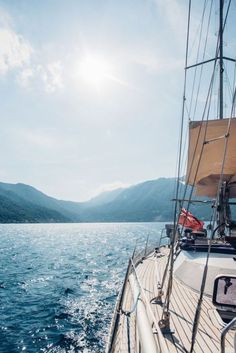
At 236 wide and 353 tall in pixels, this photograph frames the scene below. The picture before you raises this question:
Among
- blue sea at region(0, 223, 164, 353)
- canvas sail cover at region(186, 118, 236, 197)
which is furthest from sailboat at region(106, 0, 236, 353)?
blue sea at region(0, 223, 164, 353)

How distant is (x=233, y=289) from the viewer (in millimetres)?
7340

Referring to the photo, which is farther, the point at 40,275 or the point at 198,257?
the point at 40,275

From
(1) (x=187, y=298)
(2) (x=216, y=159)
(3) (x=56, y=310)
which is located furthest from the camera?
(2) (x=216, y=159)

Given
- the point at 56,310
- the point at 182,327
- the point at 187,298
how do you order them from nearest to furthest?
the point at 182,327 → the point at 187,298 → the point at 56,310

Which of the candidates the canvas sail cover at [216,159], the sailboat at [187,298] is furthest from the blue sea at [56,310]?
the canvas sail cover at [216,159]

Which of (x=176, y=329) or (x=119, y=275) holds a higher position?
(x=176, y=329)

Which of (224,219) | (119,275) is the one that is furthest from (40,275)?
(224,219)

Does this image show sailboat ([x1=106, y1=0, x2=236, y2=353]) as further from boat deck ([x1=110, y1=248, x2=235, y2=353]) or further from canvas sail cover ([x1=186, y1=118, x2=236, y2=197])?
canvas sail cover ([x1=186, y1=118, x2=236, y2=197])

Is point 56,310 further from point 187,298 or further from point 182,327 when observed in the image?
point 182,327

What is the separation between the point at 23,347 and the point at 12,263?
30.1 m

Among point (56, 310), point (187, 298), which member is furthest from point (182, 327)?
point (56, 310)

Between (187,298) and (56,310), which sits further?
(56,310)

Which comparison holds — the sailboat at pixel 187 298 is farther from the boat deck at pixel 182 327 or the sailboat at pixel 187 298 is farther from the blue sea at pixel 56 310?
the blue sea at pixel 56 310

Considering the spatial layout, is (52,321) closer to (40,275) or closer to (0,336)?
(0,336)
